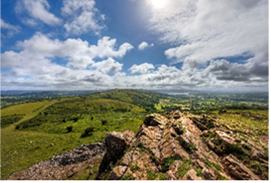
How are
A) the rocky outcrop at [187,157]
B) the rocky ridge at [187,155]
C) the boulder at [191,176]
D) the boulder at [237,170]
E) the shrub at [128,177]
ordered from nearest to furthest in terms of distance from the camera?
1. the boulder at [191,176]
2. the shrub at [128,177]
3. the rocky outcrop at [187,157]
4. the rocky ridge at [187,155]
5. the boulder at [237,170]

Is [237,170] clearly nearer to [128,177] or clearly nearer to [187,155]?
[187,155]

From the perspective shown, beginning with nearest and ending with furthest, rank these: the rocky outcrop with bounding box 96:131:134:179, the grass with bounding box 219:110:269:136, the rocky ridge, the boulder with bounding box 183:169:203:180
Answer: the boulder with bounding box 183:169:203:180 < the rocky ridge < the rocky outcrop with bounding box 96:131:134:179 < the grass with bounding box 219:110:269:136

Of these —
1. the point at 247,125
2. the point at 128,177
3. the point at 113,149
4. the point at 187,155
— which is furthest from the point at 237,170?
the point at 247,125

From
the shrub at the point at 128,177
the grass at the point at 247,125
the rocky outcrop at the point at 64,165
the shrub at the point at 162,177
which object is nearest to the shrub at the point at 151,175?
the shrub at the point at 162,177

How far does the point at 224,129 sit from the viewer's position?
16344 mm

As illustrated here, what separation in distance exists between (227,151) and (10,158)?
47.9 meters

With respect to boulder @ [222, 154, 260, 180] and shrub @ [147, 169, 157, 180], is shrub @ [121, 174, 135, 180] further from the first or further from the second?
boulder @ [222, 154, 260, 180]

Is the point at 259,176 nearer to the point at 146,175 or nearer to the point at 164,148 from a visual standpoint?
the point at 164,148

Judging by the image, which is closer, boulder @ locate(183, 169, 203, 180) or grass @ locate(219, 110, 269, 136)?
boulder @ locate(183, 169, 203, 180)

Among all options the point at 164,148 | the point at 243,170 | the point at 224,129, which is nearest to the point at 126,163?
the point at 164,148

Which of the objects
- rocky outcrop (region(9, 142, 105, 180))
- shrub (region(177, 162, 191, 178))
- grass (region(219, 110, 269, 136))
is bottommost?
rocky outcrop (region(9, 142, 105, 180))

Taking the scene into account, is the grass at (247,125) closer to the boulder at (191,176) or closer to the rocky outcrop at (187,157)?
the rocky outcrop at (187,157)

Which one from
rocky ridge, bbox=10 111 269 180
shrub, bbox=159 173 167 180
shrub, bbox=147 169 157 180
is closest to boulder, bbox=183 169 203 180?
rocky ridge, bbox=10 111 269 180

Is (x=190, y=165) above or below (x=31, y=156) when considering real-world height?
above
